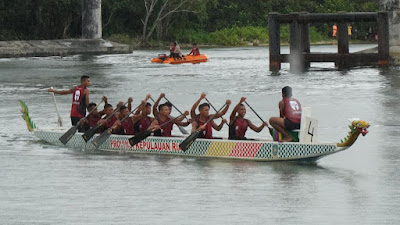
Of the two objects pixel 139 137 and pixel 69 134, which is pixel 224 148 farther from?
pixel 69 134

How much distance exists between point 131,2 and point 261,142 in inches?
3119

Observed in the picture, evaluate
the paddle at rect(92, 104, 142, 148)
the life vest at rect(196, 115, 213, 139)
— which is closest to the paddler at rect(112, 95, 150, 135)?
the paddle at rect(92, 104, 142, 148)

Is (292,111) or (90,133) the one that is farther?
(90,133)

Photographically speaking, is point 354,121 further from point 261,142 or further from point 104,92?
point 104,92

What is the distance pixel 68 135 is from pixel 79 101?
115 centimetres

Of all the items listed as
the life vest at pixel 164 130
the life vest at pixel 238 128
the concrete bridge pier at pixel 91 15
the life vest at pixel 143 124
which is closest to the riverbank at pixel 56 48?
the concrete bridge pier at pixel 91 15

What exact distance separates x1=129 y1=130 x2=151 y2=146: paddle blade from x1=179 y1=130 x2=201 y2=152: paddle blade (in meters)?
0.97

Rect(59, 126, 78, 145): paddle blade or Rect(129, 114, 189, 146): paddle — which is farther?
Rect(59, 126, 78, 145): paddle blade

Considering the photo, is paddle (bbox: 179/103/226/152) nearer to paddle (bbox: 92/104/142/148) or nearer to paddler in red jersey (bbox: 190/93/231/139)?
paddler in red jersey (bbox: 190/93/231/139)

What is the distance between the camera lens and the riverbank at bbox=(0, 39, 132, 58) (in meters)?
85.7

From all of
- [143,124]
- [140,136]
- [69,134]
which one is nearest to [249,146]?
[140,136]

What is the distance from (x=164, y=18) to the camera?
107812mm

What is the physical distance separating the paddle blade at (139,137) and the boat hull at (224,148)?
0.20 m

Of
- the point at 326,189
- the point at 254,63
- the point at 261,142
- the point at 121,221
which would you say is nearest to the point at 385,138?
the point at 261,142
